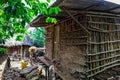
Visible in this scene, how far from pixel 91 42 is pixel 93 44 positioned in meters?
0.21

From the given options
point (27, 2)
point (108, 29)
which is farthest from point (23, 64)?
point (27, 2)

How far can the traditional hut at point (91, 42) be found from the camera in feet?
25.8

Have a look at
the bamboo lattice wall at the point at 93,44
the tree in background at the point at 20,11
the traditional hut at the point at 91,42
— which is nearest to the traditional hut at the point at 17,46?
the traditional hut at the point at 91,42

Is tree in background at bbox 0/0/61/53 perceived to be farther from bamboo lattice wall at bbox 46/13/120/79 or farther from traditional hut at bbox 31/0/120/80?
bamboo lattice wall at bbox 46/13/120/79

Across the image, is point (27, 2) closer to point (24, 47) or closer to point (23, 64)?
point (23, 64)

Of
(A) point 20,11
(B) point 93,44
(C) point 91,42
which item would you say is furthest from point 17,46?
(A) point 20,11

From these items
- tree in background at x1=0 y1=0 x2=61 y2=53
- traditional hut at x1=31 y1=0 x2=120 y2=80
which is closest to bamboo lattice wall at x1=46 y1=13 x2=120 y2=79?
traditional hut at x1=31 y1=0 x2=120 y2=80

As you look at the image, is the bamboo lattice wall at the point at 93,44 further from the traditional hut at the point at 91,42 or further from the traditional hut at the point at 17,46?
the traditional hut at the point at 17,46

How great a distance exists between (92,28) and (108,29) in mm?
1117

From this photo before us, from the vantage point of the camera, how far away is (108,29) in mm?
8695

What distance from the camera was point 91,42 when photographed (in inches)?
313

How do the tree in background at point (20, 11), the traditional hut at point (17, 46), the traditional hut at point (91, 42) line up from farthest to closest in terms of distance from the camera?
1. the traditional hut at point (17, 46)
2. the traditional hut at point (91, 42)
3. the tree in background at point (20, 11)

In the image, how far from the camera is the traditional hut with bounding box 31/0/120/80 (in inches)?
310

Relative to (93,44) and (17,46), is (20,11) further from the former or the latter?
(17,46)
